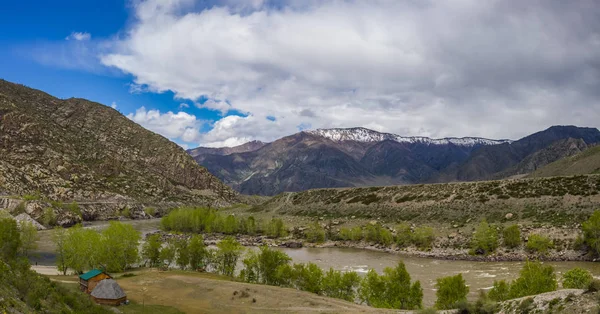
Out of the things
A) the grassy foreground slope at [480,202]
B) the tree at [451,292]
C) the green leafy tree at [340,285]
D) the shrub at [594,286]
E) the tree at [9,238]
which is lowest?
the green leafy tree at [340,285]

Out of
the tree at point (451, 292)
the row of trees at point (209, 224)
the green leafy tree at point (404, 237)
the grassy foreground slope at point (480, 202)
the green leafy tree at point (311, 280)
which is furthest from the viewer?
the row of trees at point (209, 224)

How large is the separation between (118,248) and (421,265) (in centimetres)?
5697

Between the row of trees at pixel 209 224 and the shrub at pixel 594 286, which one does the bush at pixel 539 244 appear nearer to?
the shrub at pixel 594 286

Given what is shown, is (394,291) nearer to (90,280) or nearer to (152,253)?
(90,280)

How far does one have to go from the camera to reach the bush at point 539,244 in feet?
242

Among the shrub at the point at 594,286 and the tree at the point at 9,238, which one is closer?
the shrub at the point at 594,286

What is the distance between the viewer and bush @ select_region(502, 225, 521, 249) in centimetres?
7950

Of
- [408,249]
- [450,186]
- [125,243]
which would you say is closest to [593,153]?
[450,186]

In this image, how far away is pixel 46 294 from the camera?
23391mm

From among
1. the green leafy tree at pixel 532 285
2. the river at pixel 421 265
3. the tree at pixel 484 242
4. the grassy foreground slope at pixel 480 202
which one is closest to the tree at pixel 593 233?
the river at pixel 421 265

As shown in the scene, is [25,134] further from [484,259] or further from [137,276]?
[484,259]

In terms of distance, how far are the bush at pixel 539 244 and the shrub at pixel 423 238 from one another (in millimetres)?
22182

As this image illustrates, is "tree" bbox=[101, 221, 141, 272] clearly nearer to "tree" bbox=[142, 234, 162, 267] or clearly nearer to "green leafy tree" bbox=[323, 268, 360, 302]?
"tree" bbox=[142, 234, 162, 267]

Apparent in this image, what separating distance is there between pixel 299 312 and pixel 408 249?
199ft
